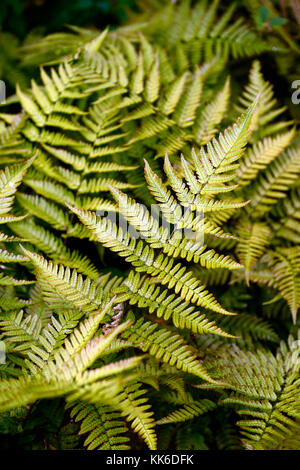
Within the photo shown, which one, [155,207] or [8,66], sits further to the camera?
[8,66]

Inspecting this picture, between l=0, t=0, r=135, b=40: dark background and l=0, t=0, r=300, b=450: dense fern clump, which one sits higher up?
l=0, t=0, r=135, b=40: dark background

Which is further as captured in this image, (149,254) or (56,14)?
(56,14)

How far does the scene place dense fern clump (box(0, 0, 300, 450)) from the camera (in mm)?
1545

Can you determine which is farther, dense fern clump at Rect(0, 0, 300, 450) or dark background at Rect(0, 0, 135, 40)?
dark background at Rect(0, 0, 135, 40)

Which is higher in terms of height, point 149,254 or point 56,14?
point 56,14

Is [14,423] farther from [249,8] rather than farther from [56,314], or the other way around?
[249,8]

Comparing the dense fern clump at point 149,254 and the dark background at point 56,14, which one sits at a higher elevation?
the dark background at point 56,14

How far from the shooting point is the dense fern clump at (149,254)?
5.07 ft

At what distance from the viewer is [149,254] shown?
5.54 ft

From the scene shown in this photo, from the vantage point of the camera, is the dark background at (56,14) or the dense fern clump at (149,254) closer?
the dense fern clump at (149,254)
